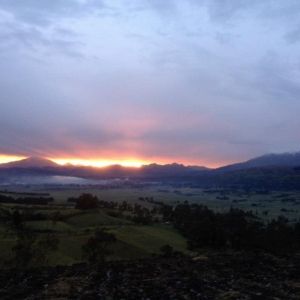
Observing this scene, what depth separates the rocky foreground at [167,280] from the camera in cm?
1310

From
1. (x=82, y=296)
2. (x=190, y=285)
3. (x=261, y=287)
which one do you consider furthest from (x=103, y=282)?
(x=261, y=287)

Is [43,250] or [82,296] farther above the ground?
[82,296]

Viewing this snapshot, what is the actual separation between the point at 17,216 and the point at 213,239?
121 feet

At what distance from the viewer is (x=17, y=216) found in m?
71.5

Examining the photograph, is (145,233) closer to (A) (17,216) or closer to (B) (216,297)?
(A) (17,216)

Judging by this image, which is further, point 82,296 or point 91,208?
point 91,208

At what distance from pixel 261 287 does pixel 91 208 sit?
88.6 m

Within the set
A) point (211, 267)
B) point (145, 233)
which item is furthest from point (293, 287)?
point (145, 233)

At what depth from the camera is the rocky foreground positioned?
1310 cm

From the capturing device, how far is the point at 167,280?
15.3m

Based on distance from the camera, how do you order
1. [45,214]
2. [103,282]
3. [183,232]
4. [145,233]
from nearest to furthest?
[103,282]
[145,233]
[183,232]
[45,214]

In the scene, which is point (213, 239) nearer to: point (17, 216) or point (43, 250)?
point (43, 250)

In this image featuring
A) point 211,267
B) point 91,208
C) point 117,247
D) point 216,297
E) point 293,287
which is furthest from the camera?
point 91,208

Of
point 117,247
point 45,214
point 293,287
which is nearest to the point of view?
point 293,287
